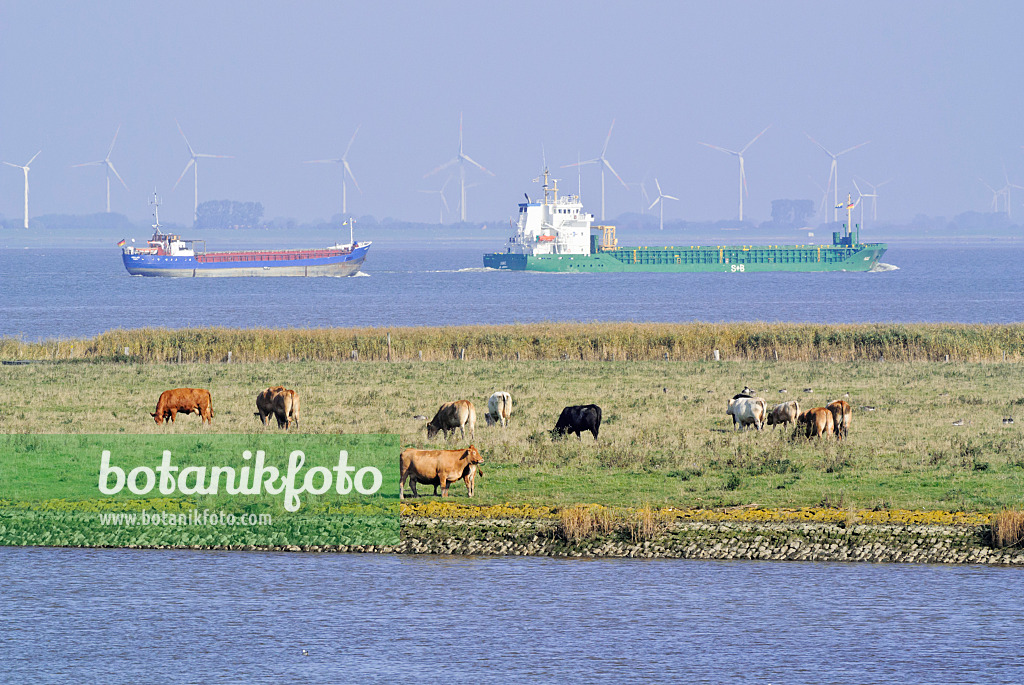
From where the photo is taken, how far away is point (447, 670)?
17.8 m

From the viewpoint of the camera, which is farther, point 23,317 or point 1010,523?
point 23,317

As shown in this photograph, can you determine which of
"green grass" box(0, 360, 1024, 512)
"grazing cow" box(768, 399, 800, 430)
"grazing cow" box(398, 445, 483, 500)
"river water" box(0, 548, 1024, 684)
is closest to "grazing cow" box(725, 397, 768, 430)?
"grazing cow" box(768, 399, 800, 430)

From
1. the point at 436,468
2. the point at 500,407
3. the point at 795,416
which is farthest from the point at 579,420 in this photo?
the point at 436,468

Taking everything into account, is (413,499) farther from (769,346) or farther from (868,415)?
(769,346)

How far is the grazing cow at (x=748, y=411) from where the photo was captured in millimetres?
35031

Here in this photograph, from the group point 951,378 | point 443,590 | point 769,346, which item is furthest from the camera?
point 769,346

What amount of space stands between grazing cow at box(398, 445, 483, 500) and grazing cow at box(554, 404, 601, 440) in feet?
22.3

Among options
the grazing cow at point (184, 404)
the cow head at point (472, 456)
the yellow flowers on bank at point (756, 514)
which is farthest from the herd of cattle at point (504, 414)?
the yellow flowers on bank at point (756, 514)

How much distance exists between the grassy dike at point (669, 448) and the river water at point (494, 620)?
0.86 metres

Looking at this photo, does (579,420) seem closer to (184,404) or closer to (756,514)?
(756,514)

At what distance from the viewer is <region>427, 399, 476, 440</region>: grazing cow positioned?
105 ft

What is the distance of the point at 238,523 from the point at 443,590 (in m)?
5.76

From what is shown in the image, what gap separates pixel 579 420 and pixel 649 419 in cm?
507

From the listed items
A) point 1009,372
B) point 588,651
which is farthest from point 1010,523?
point 1009,372
